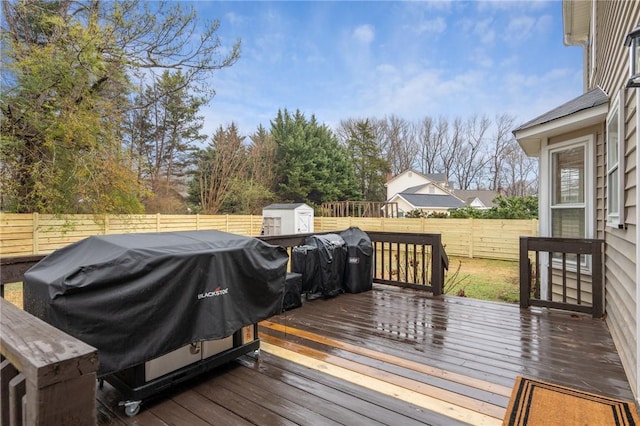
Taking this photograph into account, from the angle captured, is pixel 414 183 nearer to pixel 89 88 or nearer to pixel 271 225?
pixel 271 225

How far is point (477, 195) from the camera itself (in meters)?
29.1

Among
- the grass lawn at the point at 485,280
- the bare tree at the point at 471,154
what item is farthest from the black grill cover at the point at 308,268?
the bare tree at the point at 471,154

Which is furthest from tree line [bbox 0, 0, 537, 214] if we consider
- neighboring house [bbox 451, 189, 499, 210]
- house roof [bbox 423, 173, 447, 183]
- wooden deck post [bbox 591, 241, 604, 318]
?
neighboring house [bbox 451, 189, 499, 210]

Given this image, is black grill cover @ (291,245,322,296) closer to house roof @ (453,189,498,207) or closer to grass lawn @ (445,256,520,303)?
grass lawn @ (445,256,520,303)

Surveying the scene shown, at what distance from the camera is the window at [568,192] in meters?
4.27

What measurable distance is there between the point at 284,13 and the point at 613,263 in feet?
31.2

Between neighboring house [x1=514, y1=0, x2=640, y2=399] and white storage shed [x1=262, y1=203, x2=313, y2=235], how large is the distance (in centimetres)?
1130

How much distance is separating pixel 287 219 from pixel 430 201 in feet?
39.8

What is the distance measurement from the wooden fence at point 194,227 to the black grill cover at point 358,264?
647 centimetres

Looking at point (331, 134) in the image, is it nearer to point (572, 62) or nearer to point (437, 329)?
point (572, 62)

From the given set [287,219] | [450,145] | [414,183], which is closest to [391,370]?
[287,219]

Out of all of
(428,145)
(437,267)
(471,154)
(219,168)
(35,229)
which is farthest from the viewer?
(428,145)

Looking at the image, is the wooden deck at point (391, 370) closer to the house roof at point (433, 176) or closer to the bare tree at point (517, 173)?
the house roof at point (433, 176)

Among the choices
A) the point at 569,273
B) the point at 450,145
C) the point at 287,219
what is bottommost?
the point at 569,273
